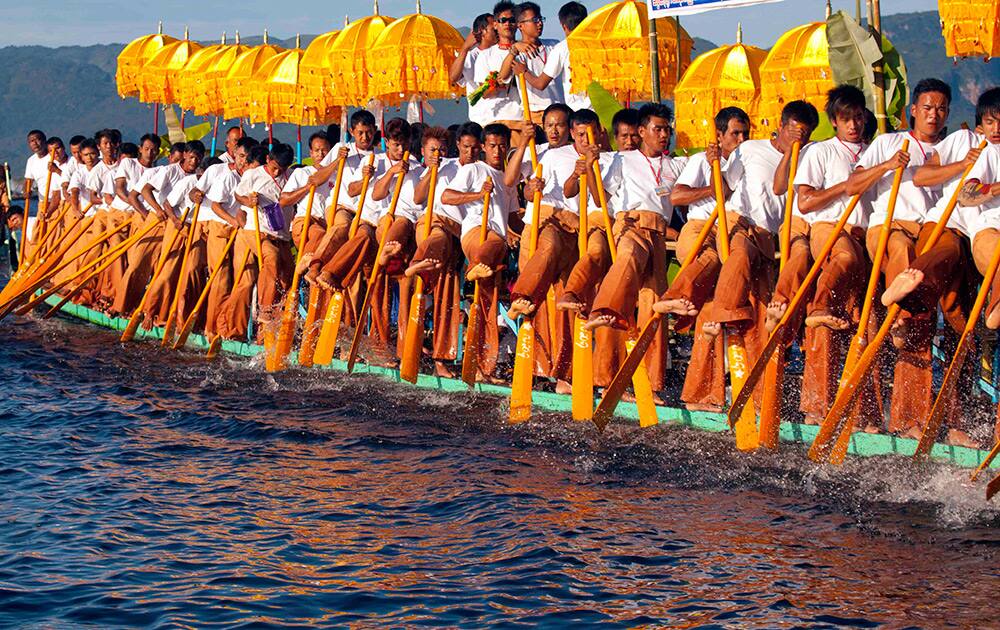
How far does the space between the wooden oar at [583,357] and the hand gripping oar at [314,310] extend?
9.72ft

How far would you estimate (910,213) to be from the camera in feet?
28.5

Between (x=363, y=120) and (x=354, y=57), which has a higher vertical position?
(x=354, y=57)

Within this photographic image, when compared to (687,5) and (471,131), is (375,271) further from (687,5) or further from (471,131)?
(687,5)

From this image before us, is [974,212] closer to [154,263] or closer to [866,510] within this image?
[866,510]

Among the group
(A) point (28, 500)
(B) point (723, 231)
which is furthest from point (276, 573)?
(B) point (723, 231)

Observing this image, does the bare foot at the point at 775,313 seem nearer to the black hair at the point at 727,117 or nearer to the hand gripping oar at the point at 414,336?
the black hair at the point at 727,117

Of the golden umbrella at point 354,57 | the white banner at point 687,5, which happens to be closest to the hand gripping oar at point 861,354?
the white banner at point 687,5

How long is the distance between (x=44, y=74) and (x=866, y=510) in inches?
5713

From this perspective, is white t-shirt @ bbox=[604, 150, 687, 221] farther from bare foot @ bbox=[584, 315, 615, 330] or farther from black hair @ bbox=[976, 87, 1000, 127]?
black hair @ bbox=[976, 87, 1000, 127]

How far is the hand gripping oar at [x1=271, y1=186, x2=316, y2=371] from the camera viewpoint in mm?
12477

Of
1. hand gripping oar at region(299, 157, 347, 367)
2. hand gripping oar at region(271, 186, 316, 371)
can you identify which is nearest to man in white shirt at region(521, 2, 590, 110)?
hand gripping oar at region(299, 157, 347, 367)

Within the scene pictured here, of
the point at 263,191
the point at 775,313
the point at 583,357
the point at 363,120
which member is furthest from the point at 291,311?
the point at 775,313

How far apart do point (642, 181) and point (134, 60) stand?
1261 cm

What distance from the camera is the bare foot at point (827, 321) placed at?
28.1ft
